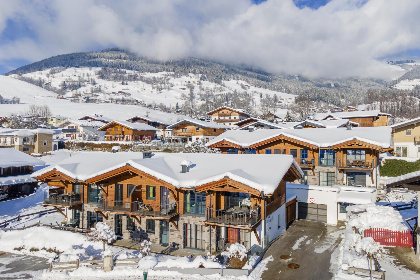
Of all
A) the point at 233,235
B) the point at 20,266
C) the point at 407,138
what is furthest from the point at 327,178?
the point at 20,266

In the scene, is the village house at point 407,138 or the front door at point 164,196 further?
the village house at point 407,138

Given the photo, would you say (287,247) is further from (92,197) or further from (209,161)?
(92,197)

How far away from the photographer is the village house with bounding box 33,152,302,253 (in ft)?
69.6

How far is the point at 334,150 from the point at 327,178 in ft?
10.9

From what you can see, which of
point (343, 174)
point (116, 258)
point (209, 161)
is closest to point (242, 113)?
point (343, 174)

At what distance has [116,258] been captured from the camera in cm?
2033

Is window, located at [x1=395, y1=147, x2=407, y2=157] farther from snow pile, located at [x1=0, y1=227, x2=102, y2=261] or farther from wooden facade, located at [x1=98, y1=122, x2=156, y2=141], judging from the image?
wooden facade, located at [x1=98, y1=122, x2=156, y2=141]

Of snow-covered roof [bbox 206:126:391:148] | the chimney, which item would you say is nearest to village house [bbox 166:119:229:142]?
snow-covered roof [bbox 206:126:391:148]

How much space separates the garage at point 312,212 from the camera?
29578 millimetres

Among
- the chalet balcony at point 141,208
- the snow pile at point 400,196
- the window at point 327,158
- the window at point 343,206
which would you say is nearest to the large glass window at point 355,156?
the window at point 327,158

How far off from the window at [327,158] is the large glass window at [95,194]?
23874 millimetres

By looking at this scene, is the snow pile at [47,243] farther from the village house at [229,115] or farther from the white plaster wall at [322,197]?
the village house at [229,115]

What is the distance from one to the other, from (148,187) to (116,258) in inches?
236

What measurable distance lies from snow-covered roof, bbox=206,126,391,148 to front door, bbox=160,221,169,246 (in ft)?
54.3
